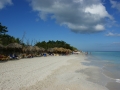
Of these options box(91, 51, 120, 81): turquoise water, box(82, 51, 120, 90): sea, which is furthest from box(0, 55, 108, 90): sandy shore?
box(91, 51, 120, 81): turquoise water

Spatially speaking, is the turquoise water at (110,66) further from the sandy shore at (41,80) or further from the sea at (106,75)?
the sandy shore at (41,80)

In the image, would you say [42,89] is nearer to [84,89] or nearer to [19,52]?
[84,89]

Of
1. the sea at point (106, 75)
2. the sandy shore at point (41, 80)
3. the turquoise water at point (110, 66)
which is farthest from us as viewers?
the turquoise water at point (110, 66)

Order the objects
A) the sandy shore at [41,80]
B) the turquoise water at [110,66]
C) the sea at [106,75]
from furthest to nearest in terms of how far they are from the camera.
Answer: the turquoise water at [110,66], the sea at [106,75], the sandy shore at [41,80]

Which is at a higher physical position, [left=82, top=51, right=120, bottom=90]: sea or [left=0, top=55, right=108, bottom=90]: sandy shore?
[left=0, top=55, right=108, bottom=90]: sandy shore

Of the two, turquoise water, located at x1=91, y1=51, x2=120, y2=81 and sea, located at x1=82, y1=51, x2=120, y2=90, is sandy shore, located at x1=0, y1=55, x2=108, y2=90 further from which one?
turquoise water, located at x1=91, y1=51, x2=120, y2=81

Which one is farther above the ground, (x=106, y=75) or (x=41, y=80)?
(x=41, y=80)

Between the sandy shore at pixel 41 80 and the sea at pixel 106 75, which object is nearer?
the sandy shore at pixel 41 80

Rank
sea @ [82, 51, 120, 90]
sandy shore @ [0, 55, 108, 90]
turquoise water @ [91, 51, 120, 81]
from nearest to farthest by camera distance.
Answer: sandy shore @ [0, 55, 108, 90] < sea @ [82, 51, 120, 90] < turquoise water @ [91, 51, 120, 81]

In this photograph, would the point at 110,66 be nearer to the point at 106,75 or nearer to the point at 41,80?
the point at 106,75

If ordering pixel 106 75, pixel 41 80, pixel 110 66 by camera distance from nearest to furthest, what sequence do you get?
pixel 41 80, pixel 106 75, pixel 110 66

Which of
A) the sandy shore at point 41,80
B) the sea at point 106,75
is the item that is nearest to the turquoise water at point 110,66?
the sea at point 106,75

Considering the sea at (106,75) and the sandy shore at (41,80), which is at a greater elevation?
the sandy shore at (41,80)

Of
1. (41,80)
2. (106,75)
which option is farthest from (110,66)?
(41,80)
